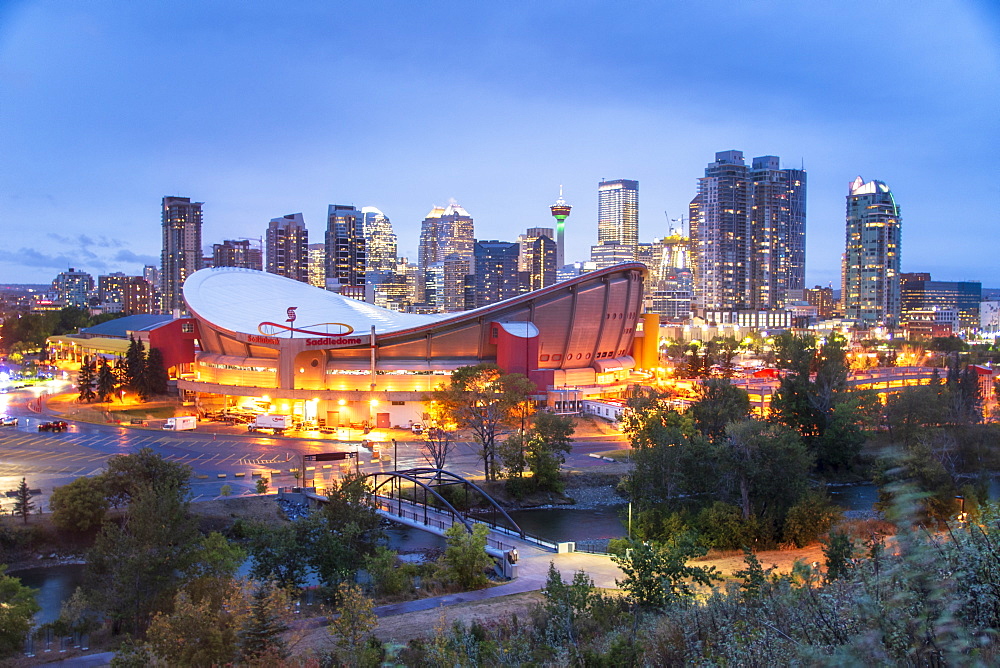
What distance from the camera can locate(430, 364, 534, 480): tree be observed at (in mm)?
40062

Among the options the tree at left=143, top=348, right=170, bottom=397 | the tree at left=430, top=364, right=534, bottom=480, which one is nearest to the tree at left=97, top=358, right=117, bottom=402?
the tree at left=143, top=348, right=170, bottom=397

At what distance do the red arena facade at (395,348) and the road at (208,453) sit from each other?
409 centimetres

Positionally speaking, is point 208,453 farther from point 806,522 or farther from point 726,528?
point 806,522

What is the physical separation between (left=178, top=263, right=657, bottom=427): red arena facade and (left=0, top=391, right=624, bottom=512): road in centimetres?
409

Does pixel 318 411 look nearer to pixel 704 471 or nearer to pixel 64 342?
pixel 704 471

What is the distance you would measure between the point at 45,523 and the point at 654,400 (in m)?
29.3

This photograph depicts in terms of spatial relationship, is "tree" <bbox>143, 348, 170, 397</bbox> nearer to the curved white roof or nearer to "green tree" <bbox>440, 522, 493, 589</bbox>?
the curved white roof

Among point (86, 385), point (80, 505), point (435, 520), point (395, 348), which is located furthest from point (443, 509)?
point (86, 385)

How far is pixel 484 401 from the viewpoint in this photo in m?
41.1

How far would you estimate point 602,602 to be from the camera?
1783cm

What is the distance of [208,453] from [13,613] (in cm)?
2474

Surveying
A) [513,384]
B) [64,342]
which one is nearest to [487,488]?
[513,384]

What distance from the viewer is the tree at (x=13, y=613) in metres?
17.4

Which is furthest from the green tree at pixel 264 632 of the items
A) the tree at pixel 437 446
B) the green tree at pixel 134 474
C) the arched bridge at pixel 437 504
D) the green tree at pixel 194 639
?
the tree at pixel 437 446
